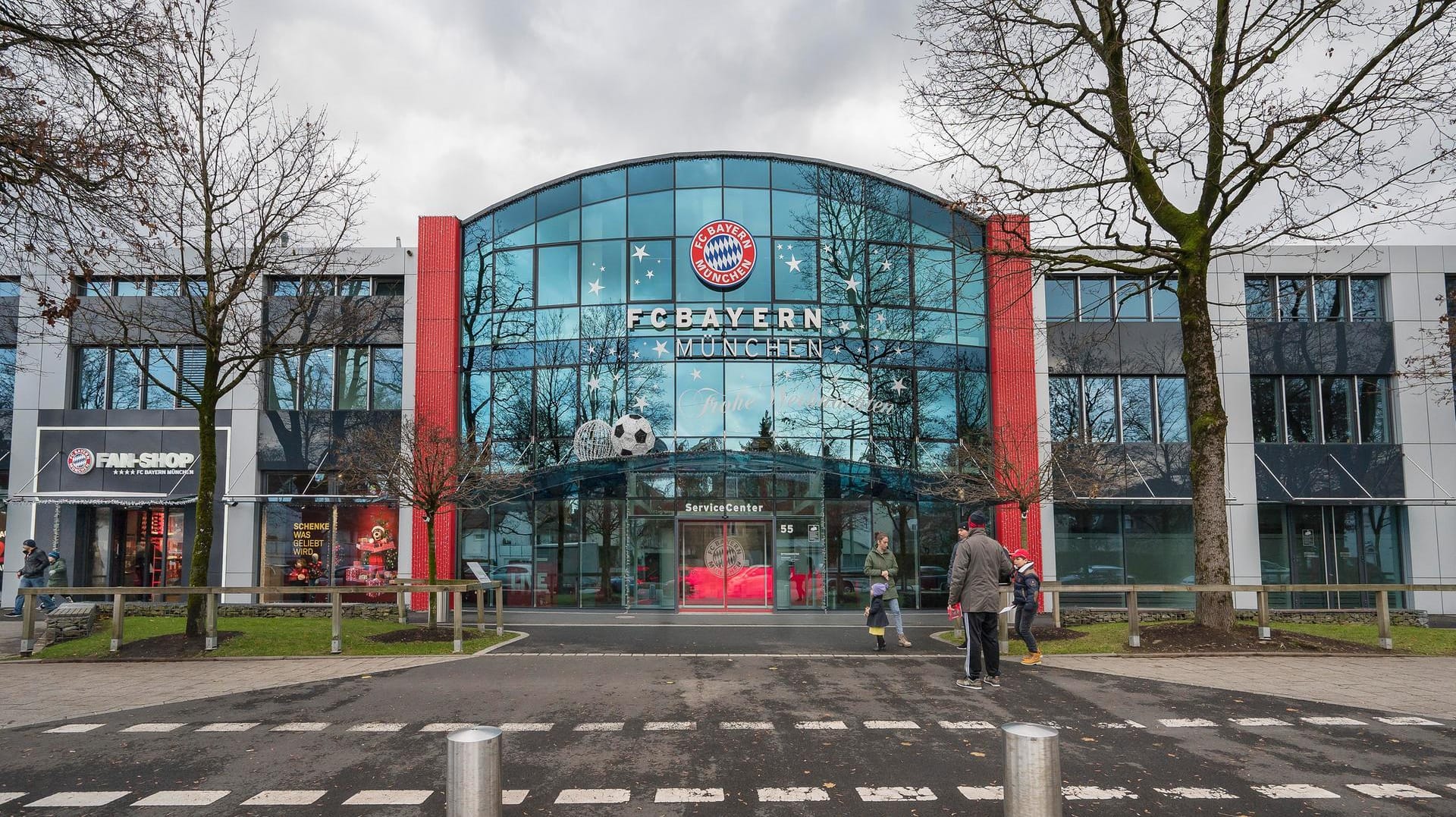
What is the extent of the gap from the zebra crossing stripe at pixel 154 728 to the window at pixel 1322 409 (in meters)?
23.6

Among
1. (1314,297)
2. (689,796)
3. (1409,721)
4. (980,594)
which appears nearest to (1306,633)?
(1409,721)

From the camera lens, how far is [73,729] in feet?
25.7

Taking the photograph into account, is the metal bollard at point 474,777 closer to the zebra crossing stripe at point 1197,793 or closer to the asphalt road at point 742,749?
the asphalt road at point 742,749

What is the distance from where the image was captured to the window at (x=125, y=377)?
22.6 m

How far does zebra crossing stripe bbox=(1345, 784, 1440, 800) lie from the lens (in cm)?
570

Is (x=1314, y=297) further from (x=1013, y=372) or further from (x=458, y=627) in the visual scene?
(x=458, y=627)

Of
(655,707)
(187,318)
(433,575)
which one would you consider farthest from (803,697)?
(187,318)

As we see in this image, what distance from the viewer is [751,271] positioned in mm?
21516

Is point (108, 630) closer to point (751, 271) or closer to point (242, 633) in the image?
point (242, 633)

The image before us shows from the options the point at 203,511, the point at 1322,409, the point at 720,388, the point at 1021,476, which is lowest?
the point at 203,511

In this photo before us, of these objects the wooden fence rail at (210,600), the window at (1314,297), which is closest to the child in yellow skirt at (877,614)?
the wooden fence rail at (210,600)

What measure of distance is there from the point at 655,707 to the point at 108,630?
12.4m

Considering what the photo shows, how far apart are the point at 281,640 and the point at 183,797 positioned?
860 cm

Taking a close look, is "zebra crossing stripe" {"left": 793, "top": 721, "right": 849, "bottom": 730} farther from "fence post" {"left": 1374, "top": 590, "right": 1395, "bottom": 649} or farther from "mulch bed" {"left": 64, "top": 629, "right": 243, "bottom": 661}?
"mulch bed" {"left": 64, "top": 629, "right": 243, "bottom": 661}
